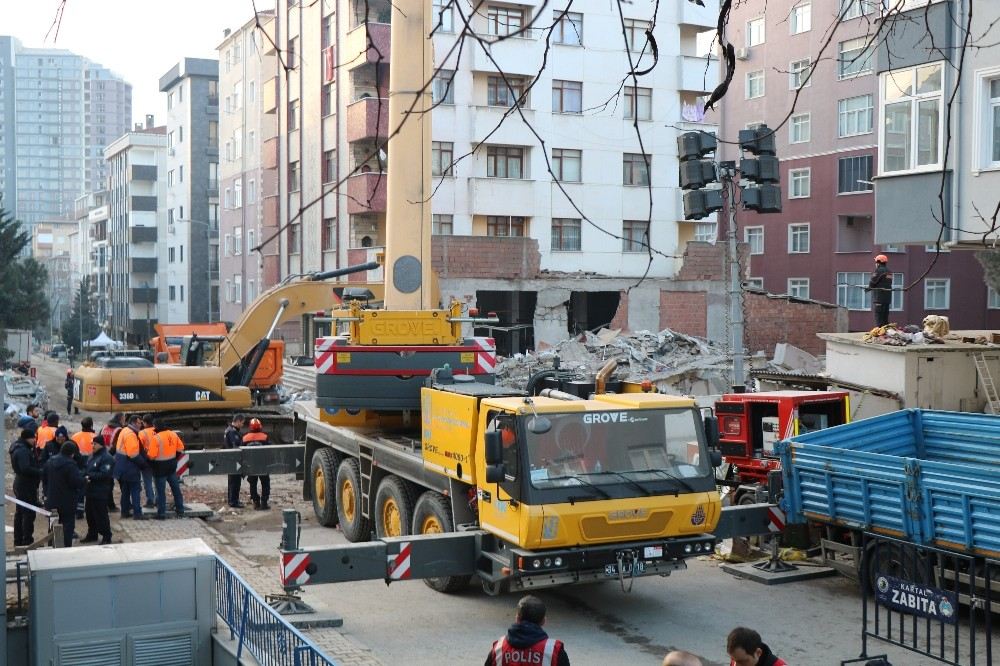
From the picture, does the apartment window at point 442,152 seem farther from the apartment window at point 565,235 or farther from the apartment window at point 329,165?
the apartment window at point 329,165

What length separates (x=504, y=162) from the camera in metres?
39.3

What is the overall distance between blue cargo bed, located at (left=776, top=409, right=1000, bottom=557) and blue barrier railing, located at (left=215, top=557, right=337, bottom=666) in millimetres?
6292

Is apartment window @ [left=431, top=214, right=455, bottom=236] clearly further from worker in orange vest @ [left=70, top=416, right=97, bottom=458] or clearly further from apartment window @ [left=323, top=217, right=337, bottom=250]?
worker in orange vest @ [left=70, top=416, right=97, bottom=458]

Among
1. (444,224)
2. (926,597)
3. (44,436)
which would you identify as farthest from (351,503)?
(444,224)

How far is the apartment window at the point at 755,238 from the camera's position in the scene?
160 feet

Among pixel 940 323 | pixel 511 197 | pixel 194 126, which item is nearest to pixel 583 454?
pixel 940 323

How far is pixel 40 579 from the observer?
827cm

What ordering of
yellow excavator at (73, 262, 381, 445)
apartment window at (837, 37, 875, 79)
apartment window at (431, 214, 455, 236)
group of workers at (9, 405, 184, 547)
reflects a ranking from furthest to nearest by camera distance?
apartment window at (431, 214, 455, 236)
yellow excavator at (73, 262, 381, 445)
group of workers at (9, 405, 184, 547)
apartment window at (837, 37, 875, 79)

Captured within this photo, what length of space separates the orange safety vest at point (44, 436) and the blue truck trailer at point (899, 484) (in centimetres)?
1062

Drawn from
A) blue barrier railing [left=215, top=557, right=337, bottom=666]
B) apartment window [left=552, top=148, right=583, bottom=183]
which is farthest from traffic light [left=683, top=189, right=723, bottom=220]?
apartment window [left=552, top=148, right=583, bottom=183]

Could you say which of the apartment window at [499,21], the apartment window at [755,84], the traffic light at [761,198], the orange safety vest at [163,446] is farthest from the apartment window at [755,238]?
the orange safety vest at [163,446]

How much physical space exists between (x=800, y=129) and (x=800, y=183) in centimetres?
208

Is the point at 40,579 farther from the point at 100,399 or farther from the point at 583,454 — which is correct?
the point at 100,399

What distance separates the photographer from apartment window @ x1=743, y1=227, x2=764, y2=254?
4875cm
